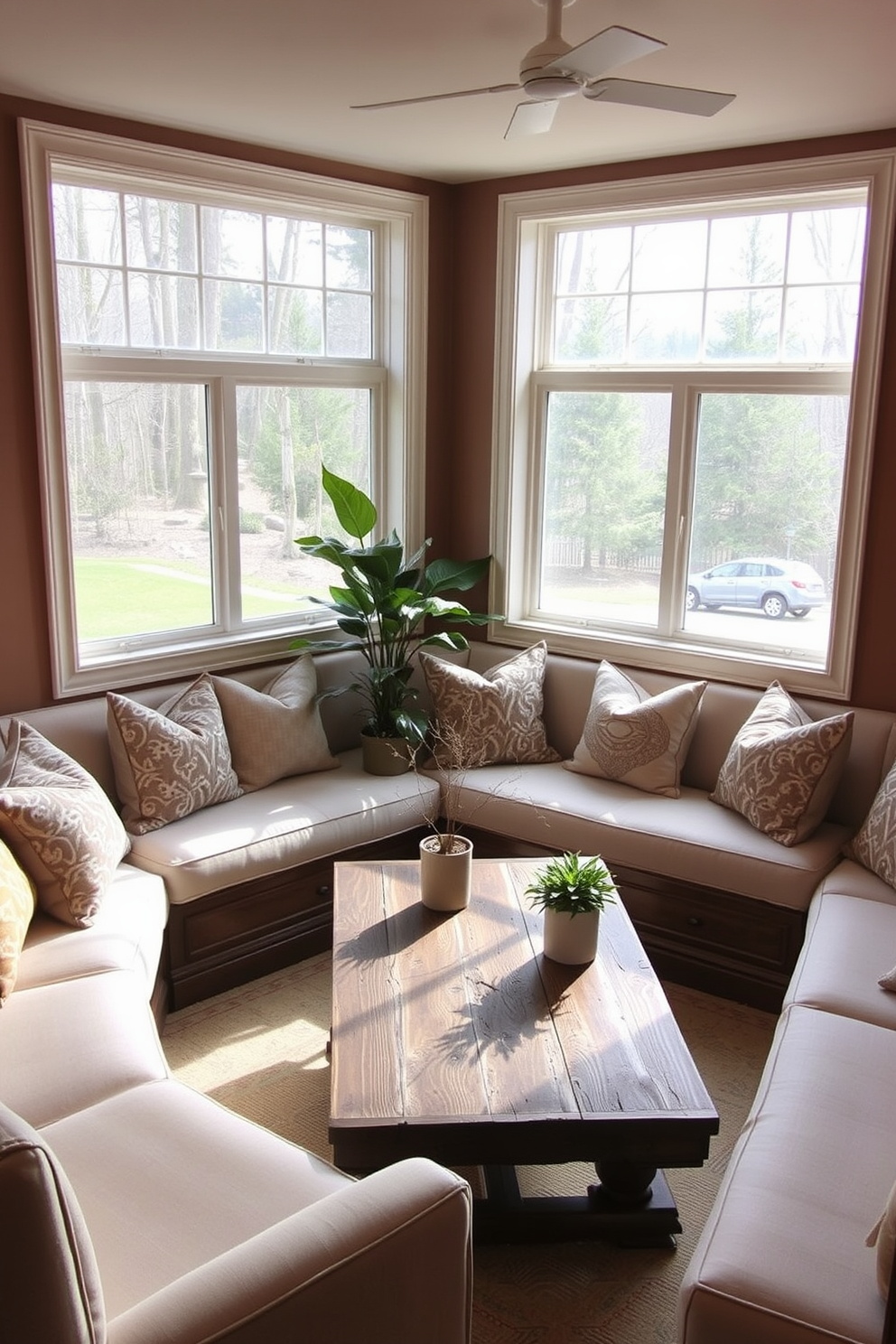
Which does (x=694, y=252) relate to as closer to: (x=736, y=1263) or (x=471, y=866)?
(x=471, y=866)

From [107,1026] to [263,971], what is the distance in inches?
47.8

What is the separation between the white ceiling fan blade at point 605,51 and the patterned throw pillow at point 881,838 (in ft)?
7.13

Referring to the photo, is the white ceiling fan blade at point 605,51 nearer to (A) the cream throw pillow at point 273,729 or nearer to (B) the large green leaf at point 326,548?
(B) the large green leaf at point 326,548

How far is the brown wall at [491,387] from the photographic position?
3717 mm

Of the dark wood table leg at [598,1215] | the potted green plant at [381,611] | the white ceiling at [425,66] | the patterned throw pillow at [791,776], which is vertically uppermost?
the white ceiling at [425,66]

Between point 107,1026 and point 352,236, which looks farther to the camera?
point 352,236

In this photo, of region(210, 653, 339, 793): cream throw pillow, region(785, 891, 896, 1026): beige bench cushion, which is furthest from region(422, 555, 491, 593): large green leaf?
region(785, 891, 896, 1026): beige bench cushion

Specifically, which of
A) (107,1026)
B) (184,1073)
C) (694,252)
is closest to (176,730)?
(184,1073)

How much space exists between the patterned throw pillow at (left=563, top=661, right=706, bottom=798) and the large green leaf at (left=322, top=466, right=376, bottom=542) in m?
1.12

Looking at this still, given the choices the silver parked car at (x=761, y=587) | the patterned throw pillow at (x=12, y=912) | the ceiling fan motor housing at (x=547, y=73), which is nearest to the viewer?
the ceiling fan motor housing at (x=547, y=73)

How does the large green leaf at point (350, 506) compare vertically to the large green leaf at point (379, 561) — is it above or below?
above

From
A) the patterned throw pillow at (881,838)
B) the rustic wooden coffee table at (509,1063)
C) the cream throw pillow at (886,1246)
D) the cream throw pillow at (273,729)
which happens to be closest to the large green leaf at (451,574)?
the cream throw pillow at (273,729)

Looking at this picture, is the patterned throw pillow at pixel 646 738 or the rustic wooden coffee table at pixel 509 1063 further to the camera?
the patterned throw pillow at pixel 646 738

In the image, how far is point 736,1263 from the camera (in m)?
1.83
